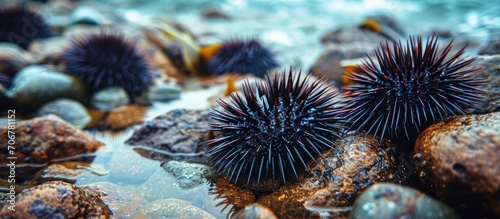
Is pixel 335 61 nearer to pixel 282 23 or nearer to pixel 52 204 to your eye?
pixel 52 204

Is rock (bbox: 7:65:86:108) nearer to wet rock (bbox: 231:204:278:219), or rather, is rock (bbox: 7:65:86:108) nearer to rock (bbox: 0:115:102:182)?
rock (bbox: 0:115:102:182)

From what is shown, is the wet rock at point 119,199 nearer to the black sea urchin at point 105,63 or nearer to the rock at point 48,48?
the black sea urchin at point 105,63

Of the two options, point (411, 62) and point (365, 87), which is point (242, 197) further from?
point (411, 62)

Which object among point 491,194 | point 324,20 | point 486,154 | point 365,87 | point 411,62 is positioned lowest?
point 491,194

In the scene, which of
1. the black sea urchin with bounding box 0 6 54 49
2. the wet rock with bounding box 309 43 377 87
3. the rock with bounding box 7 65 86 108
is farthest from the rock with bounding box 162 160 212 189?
the black sea urchin with bounding box 0 6 54 49

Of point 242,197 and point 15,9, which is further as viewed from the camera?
point 15,9

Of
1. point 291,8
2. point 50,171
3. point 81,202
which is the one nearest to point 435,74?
point 81,202

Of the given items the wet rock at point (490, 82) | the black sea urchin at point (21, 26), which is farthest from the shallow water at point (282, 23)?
the black sea urchin at point (21, 26)
